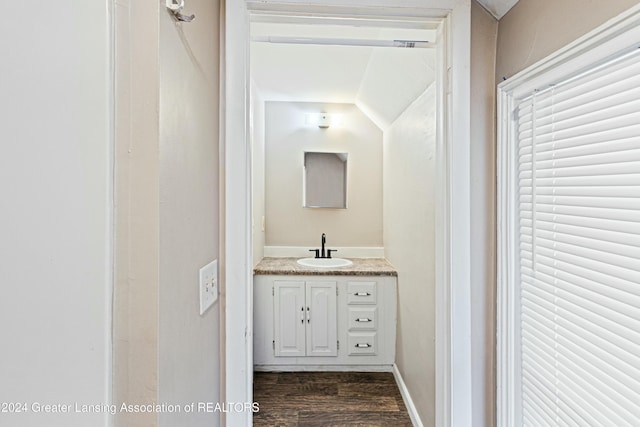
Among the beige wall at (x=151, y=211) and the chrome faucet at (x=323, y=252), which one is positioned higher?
the beige wall at (x=151, y=211)

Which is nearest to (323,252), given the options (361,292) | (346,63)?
(361,292)

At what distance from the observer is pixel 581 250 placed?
0.81 m

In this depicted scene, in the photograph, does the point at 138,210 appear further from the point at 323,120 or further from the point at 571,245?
the point at 323,120

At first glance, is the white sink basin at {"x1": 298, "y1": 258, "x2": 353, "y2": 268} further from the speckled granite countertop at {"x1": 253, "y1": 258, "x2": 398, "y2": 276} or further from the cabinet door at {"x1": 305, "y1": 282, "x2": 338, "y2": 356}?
the cabinet door at {"x1": 305, "y1": 282, "x2": 338, "y2": 356}

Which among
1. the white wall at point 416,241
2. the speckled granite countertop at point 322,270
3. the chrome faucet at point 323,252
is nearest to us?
the white wall at point 416,241

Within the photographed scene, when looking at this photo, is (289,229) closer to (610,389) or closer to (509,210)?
(509,210)

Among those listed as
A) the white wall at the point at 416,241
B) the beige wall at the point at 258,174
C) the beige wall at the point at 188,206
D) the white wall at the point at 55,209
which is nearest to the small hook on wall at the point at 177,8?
the beige wall at the point at 188,206

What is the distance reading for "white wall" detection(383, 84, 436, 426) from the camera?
173cm

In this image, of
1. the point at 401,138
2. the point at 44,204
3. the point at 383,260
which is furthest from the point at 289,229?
the point at 44,204

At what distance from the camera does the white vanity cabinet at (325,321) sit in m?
2.59

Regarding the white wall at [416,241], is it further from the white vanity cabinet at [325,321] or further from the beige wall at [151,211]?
the beige wall at [151,211]

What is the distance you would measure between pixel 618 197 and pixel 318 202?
2.54 meters

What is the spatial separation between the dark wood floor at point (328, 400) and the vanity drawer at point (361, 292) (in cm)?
60

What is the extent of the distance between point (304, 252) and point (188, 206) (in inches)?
93.6
